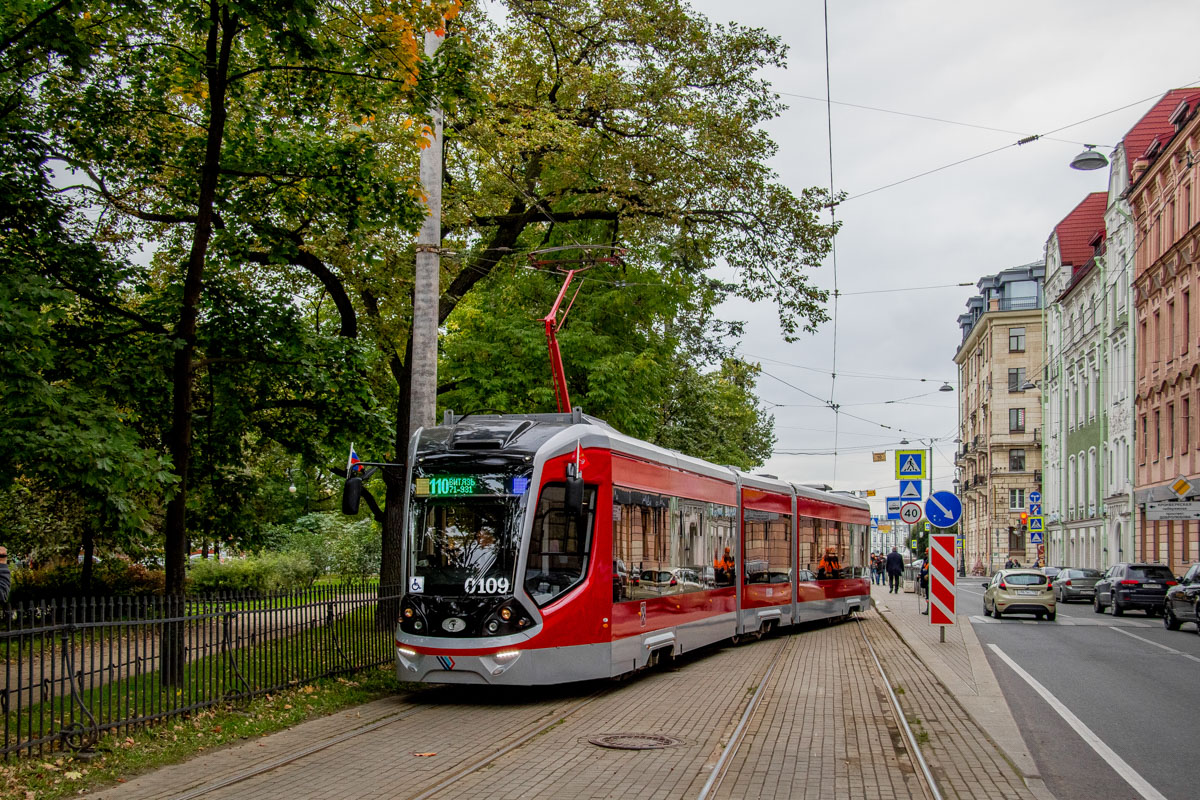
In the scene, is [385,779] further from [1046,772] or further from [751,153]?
[751,153]

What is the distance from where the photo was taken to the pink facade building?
135ft

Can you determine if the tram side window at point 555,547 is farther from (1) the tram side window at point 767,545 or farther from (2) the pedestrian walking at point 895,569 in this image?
(2) the pedestrian walking at point 895,569

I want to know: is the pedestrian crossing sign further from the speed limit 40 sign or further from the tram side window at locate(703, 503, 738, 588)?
the tram side window at locate(703, 503, 738, 588)

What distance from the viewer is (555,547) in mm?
12570

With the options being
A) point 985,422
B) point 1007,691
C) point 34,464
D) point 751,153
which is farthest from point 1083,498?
point 34,464

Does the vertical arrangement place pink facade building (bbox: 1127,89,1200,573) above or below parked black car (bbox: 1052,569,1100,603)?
above

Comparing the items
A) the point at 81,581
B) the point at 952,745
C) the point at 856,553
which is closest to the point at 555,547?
the point at 952,745

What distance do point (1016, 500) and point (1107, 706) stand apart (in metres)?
76.5

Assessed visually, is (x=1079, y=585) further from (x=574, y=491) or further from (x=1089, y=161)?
(x=574, y=491)

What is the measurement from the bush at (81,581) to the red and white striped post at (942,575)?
50.6ft

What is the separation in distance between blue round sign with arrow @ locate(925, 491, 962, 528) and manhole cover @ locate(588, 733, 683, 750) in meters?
12.6

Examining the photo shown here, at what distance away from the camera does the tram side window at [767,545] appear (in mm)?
19984

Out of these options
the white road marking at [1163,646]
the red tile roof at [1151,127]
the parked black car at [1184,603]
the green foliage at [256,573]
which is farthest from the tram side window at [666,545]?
the red tile roof at [1151,127]

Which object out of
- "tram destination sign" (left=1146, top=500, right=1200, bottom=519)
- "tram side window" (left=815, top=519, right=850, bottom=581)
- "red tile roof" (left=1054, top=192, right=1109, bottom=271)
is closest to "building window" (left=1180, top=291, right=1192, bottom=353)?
"tram destination sign" (left=1146, top=500, right=1200, bottom=519)
